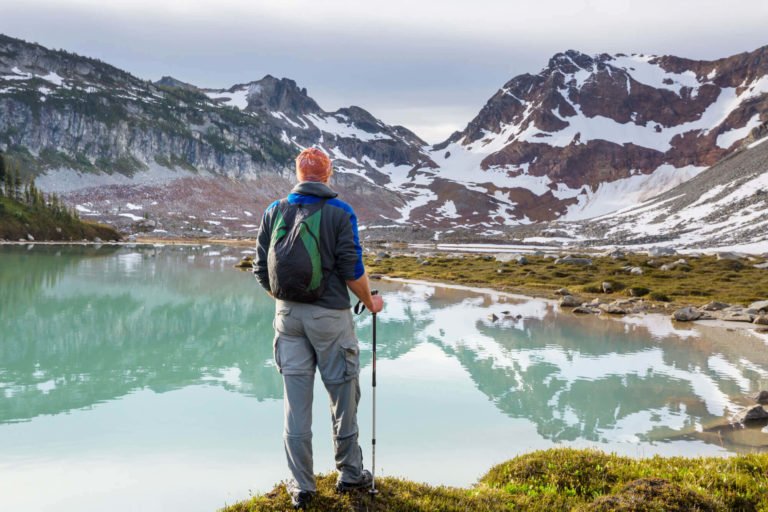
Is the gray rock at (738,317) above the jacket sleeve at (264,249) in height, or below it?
below

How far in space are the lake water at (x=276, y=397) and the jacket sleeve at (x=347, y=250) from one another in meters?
5.06

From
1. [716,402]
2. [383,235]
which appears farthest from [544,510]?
[383,235]

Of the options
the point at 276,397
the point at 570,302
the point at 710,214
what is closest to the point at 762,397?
the point at 276,397

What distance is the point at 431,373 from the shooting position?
2011cm

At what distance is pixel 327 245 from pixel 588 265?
224 feet

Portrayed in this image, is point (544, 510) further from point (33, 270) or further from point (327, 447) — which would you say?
point (33, 270)

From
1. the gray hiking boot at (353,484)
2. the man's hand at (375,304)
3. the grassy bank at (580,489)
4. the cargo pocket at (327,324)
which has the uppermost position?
the man's hand at (375,304)

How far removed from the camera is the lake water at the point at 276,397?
10.4 metres

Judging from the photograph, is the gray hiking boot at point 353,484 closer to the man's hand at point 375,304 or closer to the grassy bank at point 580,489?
the grassy bank at point 580,489

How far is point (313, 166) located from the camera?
21.9ft

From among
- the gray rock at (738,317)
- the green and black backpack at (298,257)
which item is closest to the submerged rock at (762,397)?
the green and black backpack at (298,257)

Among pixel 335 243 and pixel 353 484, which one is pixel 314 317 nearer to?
pixel 335 243

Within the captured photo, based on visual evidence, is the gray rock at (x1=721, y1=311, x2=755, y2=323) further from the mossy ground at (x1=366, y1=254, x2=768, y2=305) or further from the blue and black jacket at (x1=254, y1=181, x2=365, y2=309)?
the blue and black jacket at (x1=254, y1=181, x2=365, y2=309)

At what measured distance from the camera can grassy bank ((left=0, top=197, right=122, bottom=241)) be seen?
109000 mm
